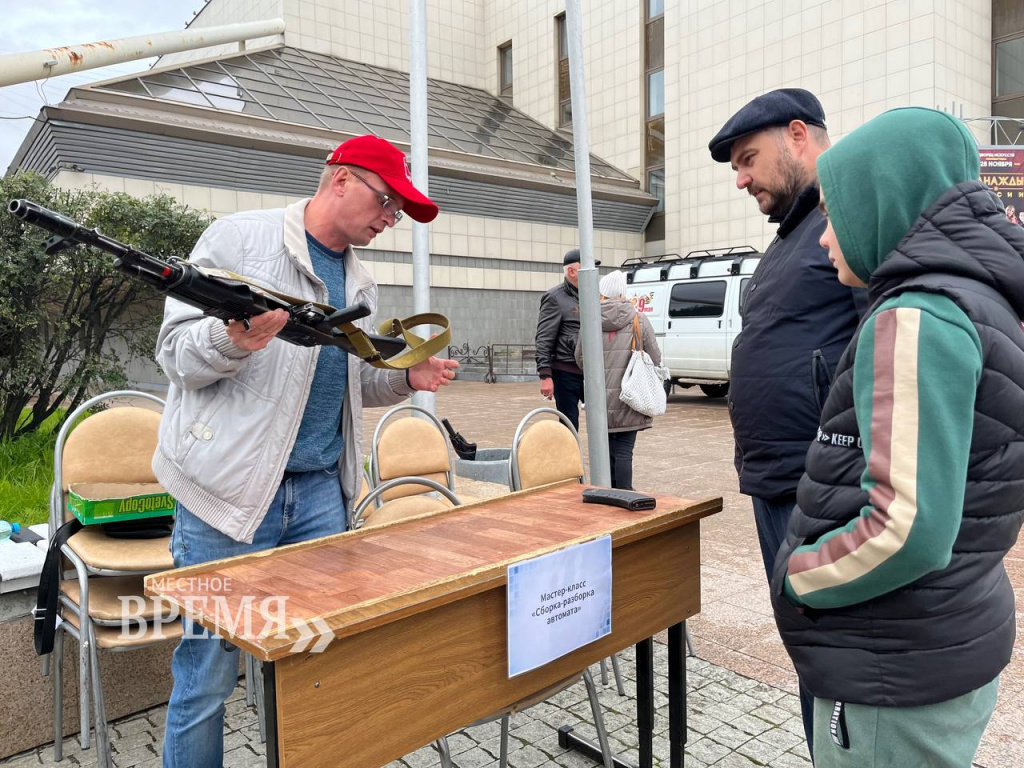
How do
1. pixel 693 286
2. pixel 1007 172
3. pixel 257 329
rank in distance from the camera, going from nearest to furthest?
pixel 257 329 < pixel 1007 172 < pixel 693 286

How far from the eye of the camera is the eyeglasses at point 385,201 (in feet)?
7.29

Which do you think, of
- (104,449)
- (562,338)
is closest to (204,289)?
(104,449)

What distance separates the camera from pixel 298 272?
223 centimetres

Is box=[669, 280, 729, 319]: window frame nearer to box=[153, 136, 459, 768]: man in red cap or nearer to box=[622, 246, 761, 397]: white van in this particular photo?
box=[622, 246, 761, 397]: white van

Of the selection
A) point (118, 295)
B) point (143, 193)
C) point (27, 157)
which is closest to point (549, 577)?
point (118, 295)

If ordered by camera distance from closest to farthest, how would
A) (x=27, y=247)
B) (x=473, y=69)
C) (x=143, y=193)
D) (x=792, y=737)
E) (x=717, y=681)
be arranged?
(x=792, y=737), (x=717, y=681), (x=27, y=247), (x=143, y=193), (x=473, y=69)

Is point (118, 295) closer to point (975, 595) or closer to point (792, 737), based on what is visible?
point (792, 737)

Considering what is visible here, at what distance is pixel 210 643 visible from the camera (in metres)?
2.04

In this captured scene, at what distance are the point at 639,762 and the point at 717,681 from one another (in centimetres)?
85

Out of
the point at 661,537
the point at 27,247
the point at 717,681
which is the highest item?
the point at 27,247

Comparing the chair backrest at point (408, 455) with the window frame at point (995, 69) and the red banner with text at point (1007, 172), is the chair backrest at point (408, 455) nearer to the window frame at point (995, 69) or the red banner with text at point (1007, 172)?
the red banner with text at point (1007, 172)

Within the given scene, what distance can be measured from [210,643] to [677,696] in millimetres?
1451

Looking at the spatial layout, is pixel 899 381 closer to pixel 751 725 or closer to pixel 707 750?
pixel 707 750

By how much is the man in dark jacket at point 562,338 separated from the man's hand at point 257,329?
12.6 ft
